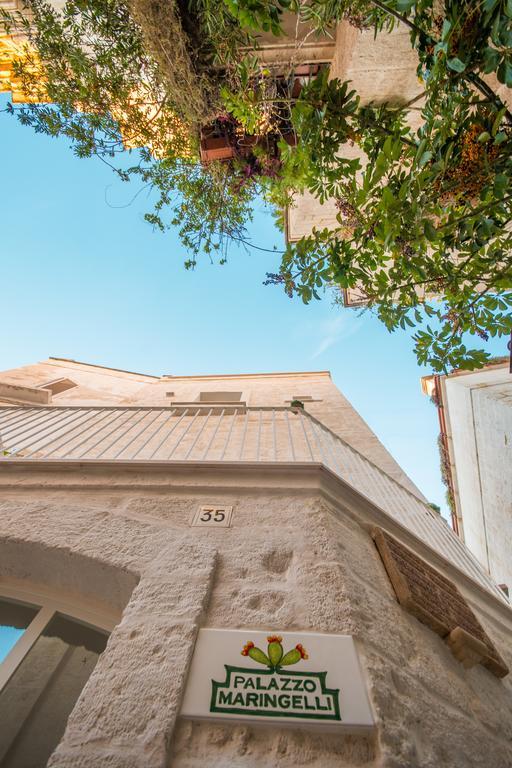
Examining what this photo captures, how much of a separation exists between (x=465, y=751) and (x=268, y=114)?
4.80 meters

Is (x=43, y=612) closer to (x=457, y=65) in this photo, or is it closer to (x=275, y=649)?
(x=275, y=649)

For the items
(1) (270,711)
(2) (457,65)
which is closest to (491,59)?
(2) (457,65)

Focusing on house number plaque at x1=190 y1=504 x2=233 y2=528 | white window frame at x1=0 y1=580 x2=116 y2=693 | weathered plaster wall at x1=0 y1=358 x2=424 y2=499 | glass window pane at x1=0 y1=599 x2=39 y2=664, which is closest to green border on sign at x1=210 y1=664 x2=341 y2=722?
house number plaque at x1=190 y1=504 x2=233 y2=528

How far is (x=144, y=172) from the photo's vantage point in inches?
176

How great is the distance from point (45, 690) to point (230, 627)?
1023mm

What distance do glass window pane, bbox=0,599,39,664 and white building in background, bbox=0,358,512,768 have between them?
0.01 m

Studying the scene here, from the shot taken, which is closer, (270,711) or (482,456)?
(270,711)

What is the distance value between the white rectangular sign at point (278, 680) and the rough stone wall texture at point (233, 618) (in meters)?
0.05

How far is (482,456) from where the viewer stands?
636 cm

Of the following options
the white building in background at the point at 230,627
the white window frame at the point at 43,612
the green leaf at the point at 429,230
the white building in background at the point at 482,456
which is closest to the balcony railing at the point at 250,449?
the white building in background at the point at 230,627

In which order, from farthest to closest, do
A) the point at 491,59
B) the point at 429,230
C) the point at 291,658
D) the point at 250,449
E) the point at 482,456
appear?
the point at 482,456
the point at 250,449
the point at 429,230
the point at 491,59
the point at 291,658

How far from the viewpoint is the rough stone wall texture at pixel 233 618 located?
4.00 ft

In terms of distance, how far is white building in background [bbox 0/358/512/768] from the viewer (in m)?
1.26

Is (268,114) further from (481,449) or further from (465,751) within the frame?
(481,449)
